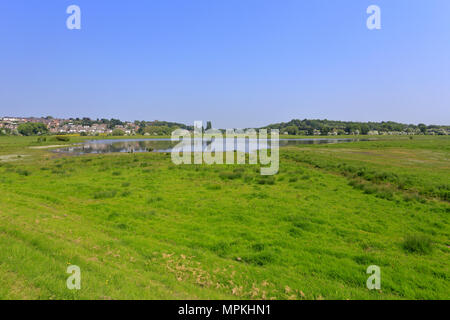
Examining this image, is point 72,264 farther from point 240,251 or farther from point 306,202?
point 306,202

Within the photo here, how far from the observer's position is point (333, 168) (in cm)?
2984

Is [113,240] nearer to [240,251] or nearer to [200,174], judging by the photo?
[240,251]

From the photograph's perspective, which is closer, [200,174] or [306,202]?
[306,202]

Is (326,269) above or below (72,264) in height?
below

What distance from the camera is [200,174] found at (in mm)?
25141

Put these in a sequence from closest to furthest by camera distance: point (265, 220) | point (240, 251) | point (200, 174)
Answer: point (240, 251) < point (265, 220) < point (200, 174)

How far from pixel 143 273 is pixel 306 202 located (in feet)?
38.3

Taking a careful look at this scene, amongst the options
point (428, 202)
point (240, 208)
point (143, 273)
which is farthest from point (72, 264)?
point (428, 202)
